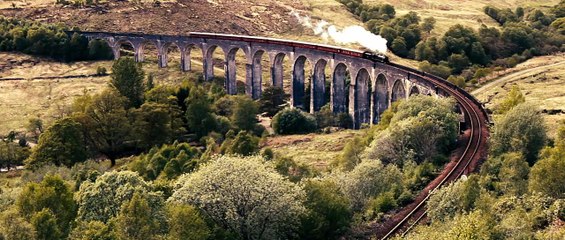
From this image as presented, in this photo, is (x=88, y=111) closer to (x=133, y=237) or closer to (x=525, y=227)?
(x=133, y=237)

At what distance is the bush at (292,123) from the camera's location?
7438cm

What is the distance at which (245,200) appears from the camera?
31.6 metres

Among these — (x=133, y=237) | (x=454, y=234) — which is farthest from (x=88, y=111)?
(x=454, y=234)

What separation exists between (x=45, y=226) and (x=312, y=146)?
38772 millimetres

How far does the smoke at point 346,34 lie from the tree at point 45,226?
77.2 metres

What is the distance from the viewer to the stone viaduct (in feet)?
246

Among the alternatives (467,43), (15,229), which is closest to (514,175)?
(15,229)

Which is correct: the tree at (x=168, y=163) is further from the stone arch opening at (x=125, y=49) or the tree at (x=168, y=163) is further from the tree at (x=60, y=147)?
the stone arch opening at (x=125, y=49)

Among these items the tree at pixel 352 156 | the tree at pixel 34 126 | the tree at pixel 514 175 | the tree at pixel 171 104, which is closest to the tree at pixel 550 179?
the tree at pixel 514 175

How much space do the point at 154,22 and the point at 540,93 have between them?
77654 mm

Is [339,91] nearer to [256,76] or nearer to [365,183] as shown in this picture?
[256,76]

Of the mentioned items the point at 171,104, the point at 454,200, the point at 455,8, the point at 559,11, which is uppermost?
the point at 455,8

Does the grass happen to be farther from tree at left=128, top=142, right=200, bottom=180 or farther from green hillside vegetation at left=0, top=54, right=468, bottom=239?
tree at left=128, top=142, right=200, bottom=180

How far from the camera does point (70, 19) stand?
123 metres
